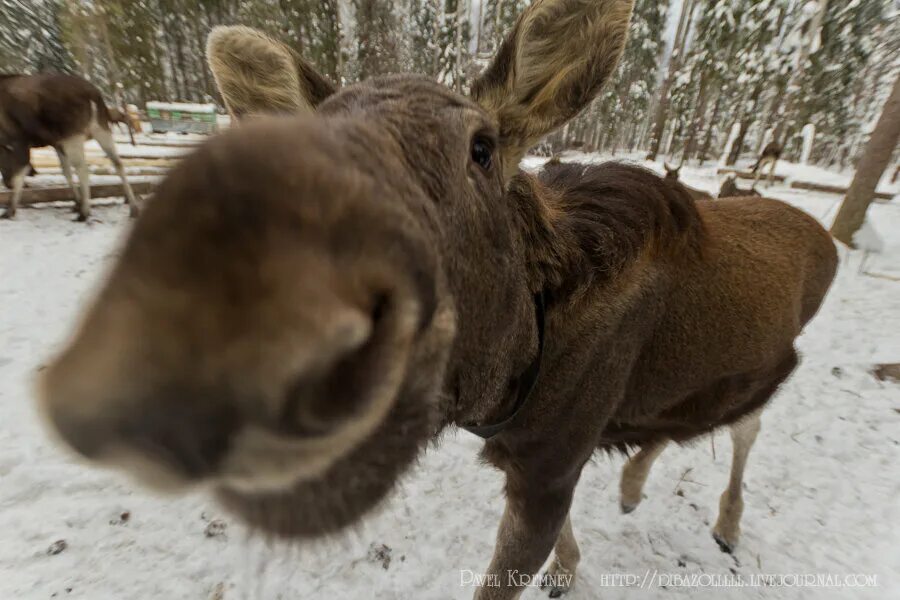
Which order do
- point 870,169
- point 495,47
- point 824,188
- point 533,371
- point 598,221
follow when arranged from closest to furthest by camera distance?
point 533,371 < point 598,221 < point 870,169 < point 824,188 < point 495,47

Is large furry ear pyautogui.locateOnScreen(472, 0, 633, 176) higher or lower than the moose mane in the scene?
higher

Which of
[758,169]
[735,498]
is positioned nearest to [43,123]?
[735,498]

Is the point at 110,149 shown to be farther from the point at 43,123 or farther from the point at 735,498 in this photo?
the point at 735,498

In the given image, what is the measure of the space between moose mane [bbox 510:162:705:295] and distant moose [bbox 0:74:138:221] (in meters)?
8.82

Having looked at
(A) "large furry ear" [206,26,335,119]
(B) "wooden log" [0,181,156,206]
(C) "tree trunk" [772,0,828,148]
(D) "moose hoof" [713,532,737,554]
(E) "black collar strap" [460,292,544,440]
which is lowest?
(D) "moose hoof" [713,532,737,554]

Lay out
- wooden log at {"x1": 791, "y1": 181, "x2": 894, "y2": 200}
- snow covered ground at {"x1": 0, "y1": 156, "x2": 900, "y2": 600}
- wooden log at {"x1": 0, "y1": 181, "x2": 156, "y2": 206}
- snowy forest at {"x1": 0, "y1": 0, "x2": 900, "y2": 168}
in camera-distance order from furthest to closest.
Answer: snowy forest at {"x1": 0, "y1": 0, "x2": 900, "y2": 168} < wooden log at {"x1": 791, "y1": 181, "x2": 894, "y2": 200} < wooden log at {"x1": 0, "y1": 181, "x2": 156, "y2": 206} < snow covered ground at {"x1": 0, "y1": 156, "x2": 900, "y2": 600}

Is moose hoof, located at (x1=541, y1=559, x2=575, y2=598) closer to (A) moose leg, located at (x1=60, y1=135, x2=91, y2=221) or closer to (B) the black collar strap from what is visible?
(B) the black collar strap

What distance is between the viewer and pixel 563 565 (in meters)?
3.11

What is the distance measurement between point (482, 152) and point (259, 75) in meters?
1.34

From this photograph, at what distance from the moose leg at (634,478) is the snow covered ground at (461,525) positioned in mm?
122

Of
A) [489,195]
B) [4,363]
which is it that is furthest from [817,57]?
[4,363]

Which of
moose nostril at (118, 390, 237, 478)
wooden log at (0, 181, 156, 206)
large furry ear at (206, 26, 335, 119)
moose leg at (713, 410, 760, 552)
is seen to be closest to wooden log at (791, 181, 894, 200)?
moose leg at (713, 410, 760, 552)

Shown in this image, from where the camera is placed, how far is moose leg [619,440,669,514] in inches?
136

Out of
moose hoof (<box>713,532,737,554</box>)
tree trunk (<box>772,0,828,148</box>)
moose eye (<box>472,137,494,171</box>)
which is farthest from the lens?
tree trunk (<box>772,0,828,148</box>)
